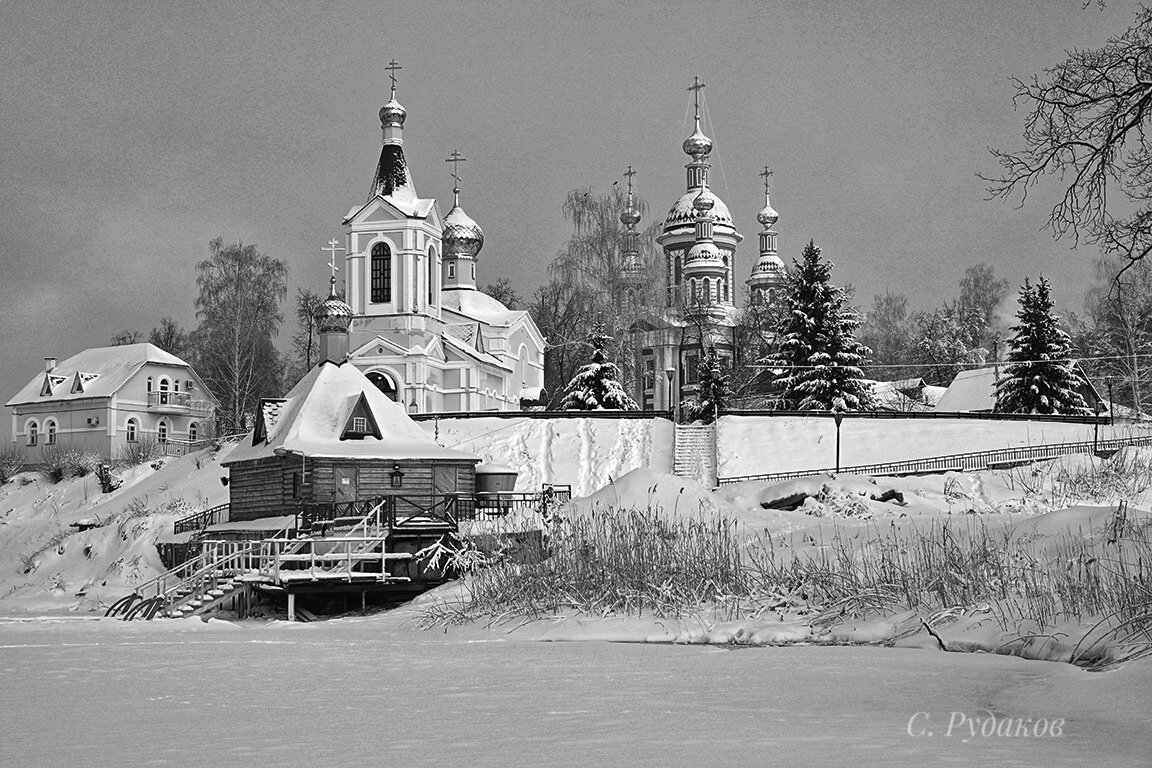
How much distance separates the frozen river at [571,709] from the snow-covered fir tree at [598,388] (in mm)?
41953

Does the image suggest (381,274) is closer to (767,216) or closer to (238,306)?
(238,306)

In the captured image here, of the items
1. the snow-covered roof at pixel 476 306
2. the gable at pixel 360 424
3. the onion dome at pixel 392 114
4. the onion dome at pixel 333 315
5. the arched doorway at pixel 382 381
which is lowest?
the gable at pixel 360 424

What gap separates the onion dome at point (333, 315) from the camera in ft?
143

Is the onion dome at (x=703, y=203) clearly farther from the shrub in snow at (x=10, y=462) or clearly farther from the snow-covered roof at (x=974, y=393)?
the shrub in snow at (x=10, y=462)

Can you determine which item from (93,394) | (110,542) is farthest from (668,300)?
(110,542)

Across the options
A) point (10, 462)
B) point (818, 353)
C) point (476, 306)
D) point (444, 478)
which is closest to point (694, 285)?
point (476, 306)

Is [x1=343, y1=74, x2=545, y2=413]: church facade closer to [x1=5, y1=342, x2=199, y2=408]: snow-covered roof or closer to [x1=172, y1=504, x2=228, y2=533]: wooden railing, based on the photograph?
[x1=5, y1=342, x2=199, y2=408]: snow-covered roof

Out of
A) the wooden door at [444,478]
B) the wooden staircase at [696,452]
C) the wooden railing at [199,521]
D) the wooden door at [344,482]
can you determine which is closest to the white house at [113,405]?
the wooden railing at [199,521]

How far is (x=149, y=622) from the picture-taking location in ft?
67.3

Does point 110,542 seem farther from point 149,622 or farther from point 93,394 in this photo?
point 93,394

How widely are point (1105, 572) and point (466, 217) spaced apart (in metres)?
63.4

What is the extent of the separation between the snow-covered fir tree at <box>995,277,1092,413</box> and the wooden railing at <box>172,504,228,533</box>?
2796 cm

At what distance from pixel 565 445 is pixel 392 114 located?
22138 millimetres

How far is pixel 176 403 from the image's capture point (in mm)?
64062
